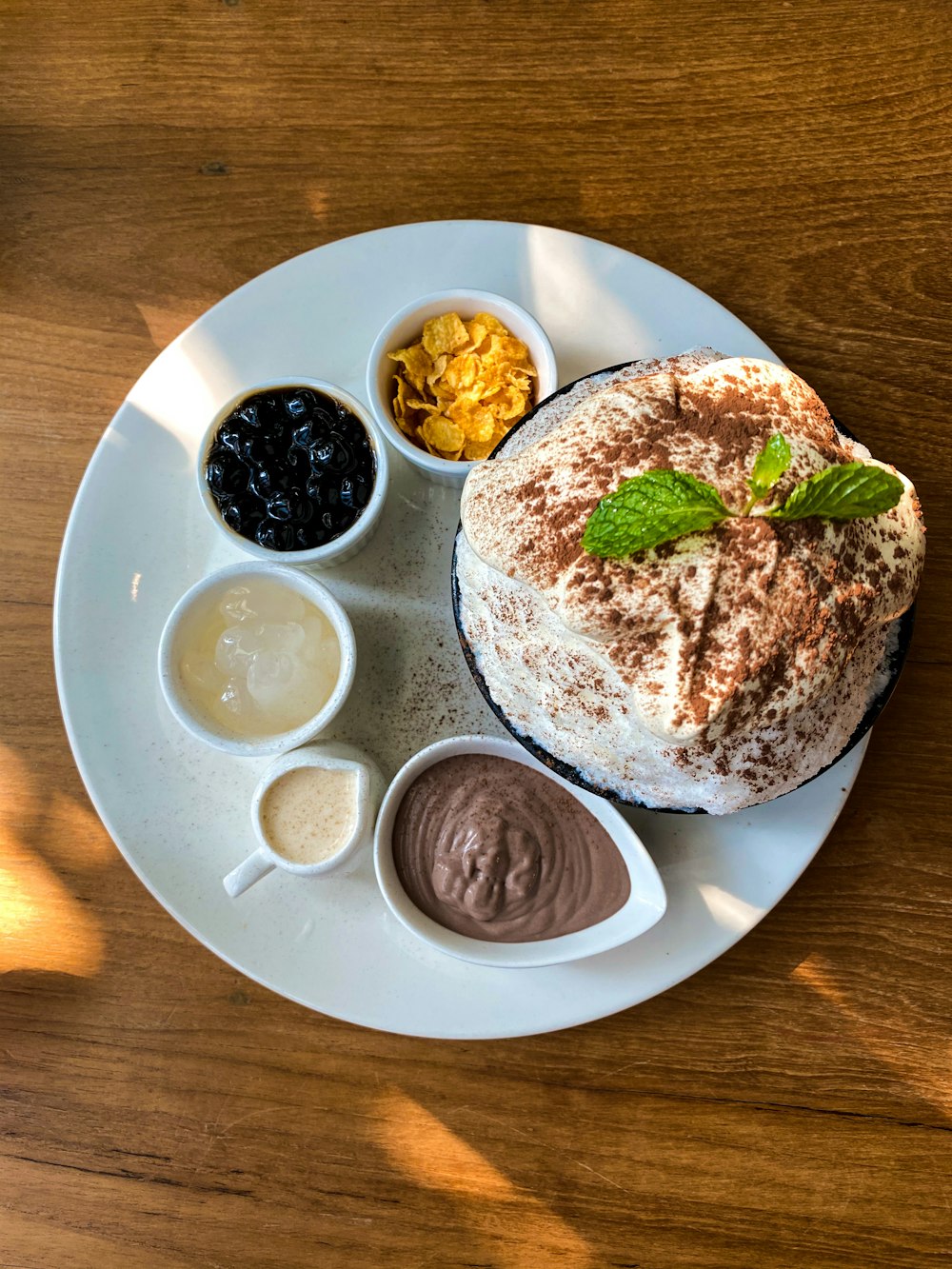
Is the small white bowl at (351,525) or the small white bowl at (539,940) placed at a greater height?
the small white bowl at (351,525)

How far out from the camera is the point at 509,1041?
2.12 meters

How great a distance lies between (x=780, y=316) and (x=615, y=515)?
110cm

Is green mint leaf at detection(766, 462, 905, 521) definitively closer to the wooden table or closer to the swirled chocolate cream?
the swirled chocolate cream

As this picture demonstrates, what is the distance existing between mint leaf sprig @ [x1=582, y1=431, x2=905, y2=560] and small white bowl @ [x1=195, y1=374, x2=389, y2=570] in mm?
641

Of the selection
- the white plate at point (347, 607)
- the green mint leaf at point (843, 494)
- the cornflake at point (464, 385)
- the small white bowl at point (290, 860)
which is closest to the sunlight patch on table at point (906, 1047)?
the white plate at point (347, 607)

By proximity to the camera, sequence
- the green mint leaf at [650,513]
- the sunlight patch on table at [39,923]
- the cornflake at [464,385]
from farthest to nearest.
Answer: the sunlight patch on table at [39,923] < the cornflake at [464,385] < the green mint leaf at [650,513]

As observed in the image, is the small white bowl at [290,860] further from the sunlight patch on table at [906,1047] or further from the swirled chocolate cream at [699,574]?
the sunlight patch on table at [906,1047]

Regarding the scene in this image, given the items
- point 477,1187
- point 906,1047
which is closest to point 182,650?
point 477,1187

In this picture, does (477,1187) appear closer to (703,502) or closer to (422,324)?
(703,502)

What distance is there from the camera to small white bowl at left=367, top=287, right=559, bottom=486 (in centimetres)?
186

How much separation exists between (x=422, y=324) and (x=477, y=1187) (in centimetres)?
192

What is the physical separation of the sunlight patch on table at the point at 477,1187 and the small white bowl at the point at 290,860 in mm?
669

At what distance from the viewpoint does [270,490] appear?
6.04ft

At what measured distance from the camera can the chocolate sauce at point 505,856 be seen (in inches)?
71.0
